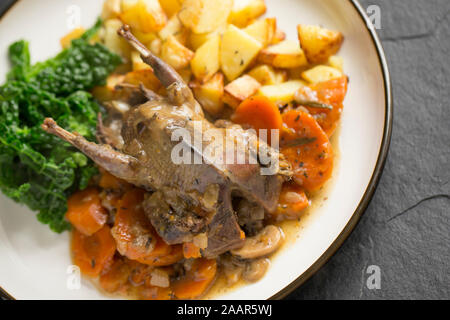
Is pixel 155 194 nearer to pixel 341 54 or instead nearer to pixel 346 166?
pixel 346 166

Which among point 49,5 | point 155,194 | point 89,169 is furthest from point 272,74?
point 49,5

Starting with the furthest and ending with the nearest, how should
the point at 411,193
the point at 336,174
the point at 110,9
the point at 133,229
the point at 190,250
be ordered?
the point at 110,9, the point at 411,193, the point at 336,174, the point at 133,229, the point at 190,250

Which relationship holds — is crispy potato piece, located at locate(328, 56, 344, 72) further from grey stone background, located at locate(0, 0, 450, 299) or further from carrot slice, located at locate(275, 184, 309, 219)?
carrot slice, located at locate(275, 184, 309, 219)

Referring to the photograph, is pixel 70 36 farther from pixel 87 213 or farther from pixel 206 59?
pixel 87 213

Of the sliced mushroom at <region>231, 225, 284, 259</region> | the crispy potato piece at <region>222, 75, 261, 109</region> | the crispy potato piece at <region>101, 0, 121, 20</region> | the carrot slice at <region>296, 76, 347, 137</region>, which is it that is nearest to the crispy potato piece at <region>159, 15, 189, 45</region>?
the crispy potato piece at <region>101, 0, 121, 20</region>

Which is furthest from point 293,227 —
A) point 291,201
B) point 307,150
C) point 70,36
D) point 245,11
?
point 70,36

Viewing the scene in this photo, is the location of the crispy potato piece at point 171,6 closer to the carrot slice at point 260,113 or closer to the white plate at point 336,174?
the white plate at point 336,174
